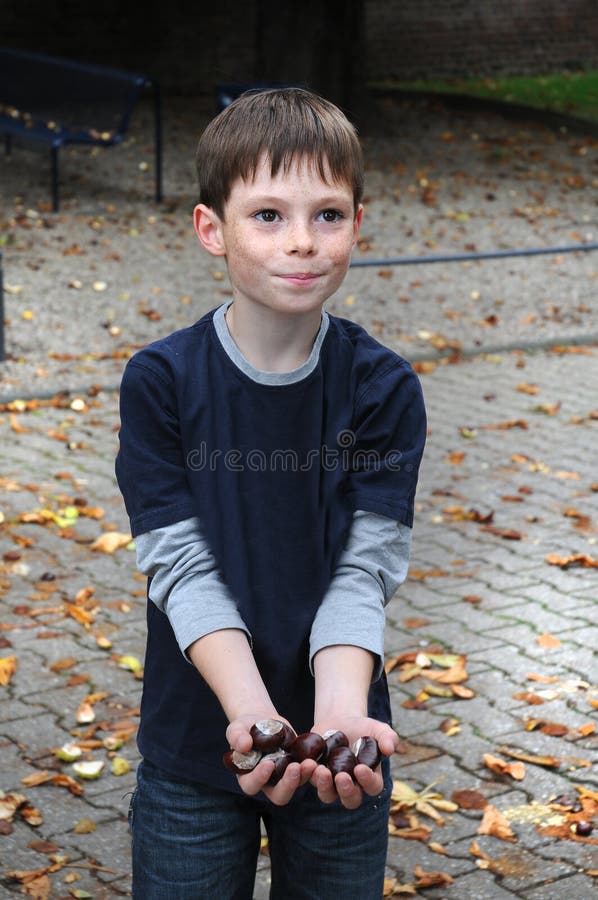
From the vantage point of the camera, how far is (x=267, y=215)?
2029 millimetres

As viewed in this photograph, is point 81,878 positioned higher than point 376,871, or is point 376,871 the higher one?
point 376,871

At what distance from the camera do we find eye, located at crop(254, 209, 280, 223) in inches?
79.8

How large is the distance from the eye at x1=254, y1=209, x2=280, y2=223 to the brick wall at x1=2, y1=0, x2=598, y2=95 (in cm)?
1554

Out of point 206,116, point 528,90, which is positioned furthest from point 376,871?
point 528,90

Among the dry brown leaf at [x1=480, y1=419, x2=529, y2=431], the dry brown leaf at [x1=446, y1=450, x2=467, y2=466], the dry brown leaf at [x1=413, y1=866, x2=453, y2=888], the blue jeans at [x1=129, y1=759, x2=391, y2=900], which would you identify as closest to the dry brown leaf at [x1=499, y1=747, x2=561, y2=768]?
the dry brown leaf at [x1=413, y1=866, x2=453, y2=888]

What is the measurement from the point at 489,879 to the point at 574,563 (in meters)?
2.46

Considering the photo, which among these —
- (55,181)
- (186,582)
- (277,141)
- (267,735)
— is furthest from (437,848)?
(55,181)

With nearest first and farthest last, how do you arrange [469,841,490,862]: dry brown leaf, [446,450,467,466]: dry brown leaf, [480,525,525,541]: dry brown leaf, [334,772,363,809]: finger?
[334,772,363,809]: finger < [469,841,490,862]: dry brown leaf < [480,525,525,541]: dry brown leaf < [446,450,467,466]: dry brown leaf

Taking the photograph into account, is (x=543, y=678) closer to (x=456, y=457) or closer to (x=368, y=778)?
(x=456, y=457)

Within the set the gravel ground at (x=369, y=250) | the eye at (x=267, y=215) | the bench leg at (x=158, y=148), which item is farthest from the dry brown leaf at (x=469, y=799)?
the bench leg at (x=158, y=148)

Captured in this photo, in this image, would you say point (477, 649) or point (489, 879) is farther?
point (477, 649)

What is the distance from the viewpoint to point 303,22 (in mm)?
16156

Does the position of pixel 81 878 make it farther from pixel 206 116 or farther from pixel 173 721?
pixel 206 116

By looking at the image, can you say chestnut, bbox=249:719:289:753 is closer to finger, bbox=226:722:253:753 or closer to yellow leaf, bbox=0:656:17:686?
finger, bbox=226:722:253:753
